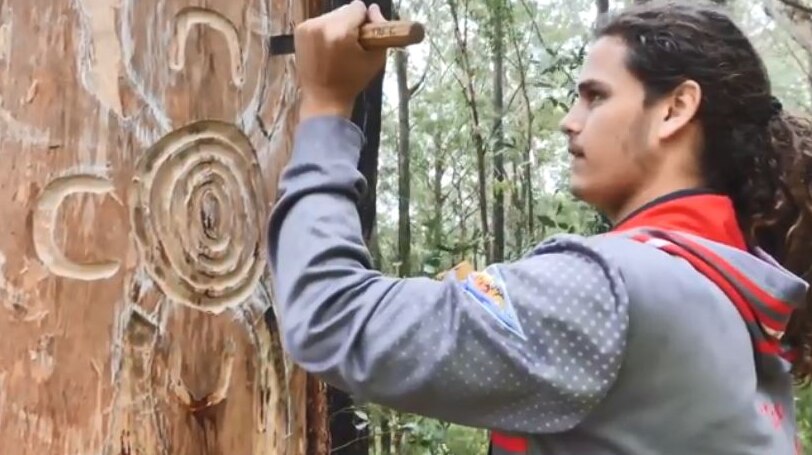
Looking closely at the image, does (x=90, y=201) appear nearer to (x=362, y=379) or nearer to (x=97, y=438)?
(x=97, y=438)

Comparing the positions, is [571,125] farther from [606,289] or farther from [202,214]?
[202,214]

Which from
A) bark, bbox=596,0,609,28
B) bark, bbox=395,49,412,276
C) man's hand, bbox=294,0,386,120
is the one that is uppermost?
bark, bbox=596,0,609,28

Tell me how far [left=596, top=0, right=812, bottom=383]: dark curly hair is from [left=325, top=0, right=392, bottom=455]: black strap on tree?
1.24 meters

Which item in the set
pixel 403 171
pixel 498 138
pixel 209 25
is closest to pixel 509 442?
pixel 209 25

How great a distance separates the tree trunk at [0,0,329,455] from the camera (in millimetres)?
1338

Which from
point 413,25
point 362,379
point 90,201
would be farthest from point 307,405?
point 413,25

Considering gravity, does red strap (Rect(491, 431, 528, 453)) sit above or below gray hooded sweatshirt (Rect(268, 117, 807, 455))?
below

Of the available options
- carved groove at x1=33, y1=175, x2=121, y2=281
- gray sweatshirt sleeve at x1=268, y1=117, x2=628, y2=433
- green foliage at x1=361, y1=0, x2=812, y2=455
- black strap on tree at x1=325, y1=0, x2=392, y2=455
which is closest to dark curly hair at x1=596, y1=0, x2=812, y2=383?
gray sweatshirt sleeve at x1=268, y1=117, x2=628, y2=433

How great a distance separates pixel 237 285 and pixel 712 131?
0.69 meters

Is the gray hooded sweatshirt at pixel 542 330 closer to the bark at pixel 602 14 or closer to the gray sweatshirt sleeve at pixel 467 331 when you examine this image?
the gray sweatshirt sleeve at pixel 467 331

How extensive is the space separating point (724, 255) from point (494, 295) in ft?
0.92

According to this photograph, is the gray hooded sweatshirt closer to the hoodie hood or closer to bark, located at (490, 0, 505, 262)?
the hoodie hood

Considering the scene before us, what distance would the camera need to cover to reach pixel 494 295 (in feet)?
3.28

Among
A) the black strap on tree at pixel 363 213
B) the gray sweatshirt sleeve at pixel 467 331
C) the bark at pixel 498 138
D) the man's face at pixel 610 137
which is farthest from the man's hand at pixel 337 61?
the bark at pixel 498 138
